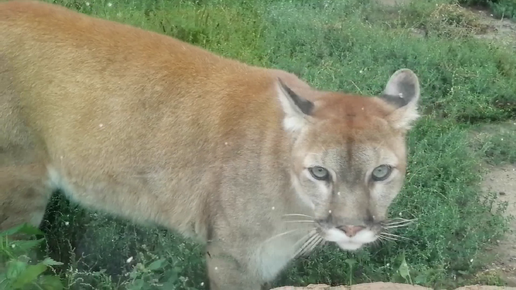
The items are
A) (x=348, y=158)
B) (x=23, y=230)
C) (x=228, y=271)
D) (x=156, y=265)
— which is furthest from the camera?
(x=23, y=230)

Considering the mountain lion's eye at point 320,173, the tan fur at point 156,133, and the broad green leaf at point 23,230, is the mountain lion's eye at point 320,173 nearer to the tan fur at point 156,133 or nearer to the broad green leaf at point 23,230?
the tan fur at point 156,133

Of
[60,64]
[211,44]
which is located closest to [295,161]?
[60,64]

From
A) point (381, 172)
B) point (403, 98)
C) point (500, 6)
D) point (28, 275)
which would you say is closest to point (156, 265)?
point (28, 275)

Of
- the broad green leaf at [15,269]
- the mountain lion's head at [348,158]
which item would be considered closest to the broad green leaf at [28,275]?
the broad green leaf at [15,269]

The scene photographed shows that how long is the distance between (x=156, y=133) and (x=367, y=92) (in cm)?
287

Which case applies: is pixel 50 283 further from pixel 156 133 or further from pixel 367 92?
pixel 367 92

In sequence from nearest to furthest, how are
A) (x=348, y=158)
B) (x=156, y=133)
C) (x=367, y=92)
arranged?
(x=348, y=158) → (x=156, y=133) → (x=367, y=92)

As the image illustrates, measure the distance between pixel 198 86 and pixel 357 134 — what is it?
127cm

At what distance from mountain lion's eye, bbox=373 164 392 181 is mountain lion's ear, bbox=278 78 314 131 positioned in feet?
1.73

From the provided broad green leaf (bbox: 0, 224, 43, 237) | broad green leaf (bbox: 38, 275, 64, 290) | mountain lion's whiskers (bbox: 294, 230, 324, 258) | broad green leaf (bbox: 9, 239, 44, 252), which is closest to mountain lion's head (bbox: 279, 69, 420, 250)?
mountain lion's whiskers (bbox: 294, 230, 324, 258)

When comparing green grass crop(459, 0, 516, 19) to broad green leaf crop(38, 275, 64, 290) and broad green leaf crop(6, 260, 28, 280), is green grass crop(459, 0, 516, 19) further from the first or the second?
broad green leaf crop(6, 260, 28, 280)

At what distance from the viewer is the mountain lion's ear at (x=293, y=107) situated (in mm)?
4387

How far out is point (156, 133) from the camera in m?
5.03

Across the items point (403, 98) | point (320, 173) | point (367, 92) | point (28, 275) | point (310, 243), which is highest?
point (403, 98)
